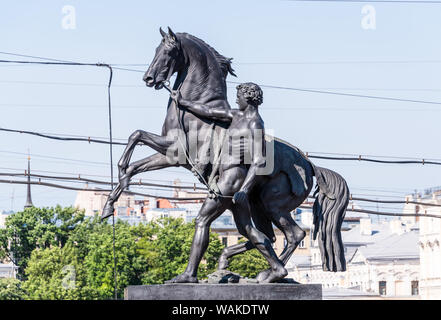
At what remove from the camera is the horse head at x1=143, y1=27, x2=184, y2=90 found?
48.5 feet

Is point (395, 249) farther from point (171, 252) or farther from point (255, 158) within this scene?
point (255, 158)

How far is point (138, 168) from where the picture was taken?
14758 mm

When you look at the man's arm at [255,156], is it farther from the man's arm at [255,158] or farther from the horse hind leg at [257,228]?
the horse hind leg at [257,228]

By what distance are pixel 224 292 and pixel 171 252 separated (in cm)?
6271

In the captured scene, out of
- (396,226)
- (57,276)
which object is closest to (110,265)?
(57,276)

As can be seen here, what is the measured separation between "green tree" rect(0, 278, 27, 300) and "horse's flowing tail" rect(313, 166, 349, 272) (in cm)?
6198

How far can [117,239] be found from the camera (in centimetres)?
7744

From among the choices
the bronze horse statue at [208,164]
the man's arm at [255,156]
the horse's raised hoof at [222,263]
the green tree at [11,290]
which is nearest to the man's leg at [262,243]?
the bronze horse statue at [208,164]

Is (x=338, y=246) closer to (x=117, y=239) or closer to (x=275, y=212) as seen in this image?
(x=275, y=212)

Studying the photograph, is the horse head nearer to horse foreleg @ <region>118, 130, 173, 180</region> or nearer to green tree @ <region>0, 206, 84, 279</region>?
horse foreleg @ <region>118, 130, 173, 180</region>

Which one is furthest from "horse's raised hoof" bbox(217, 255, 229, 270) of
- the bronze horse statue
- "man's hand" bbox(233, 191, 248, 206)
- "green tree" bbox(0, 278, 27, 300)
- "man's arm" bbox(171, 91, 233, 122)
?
"green tree" bbox(0, 278, 27, 300)

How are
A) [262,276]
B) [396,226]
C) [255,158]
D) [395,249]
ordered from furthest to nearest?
[396,226]
[395,249]
[262,276]
[255,158]
